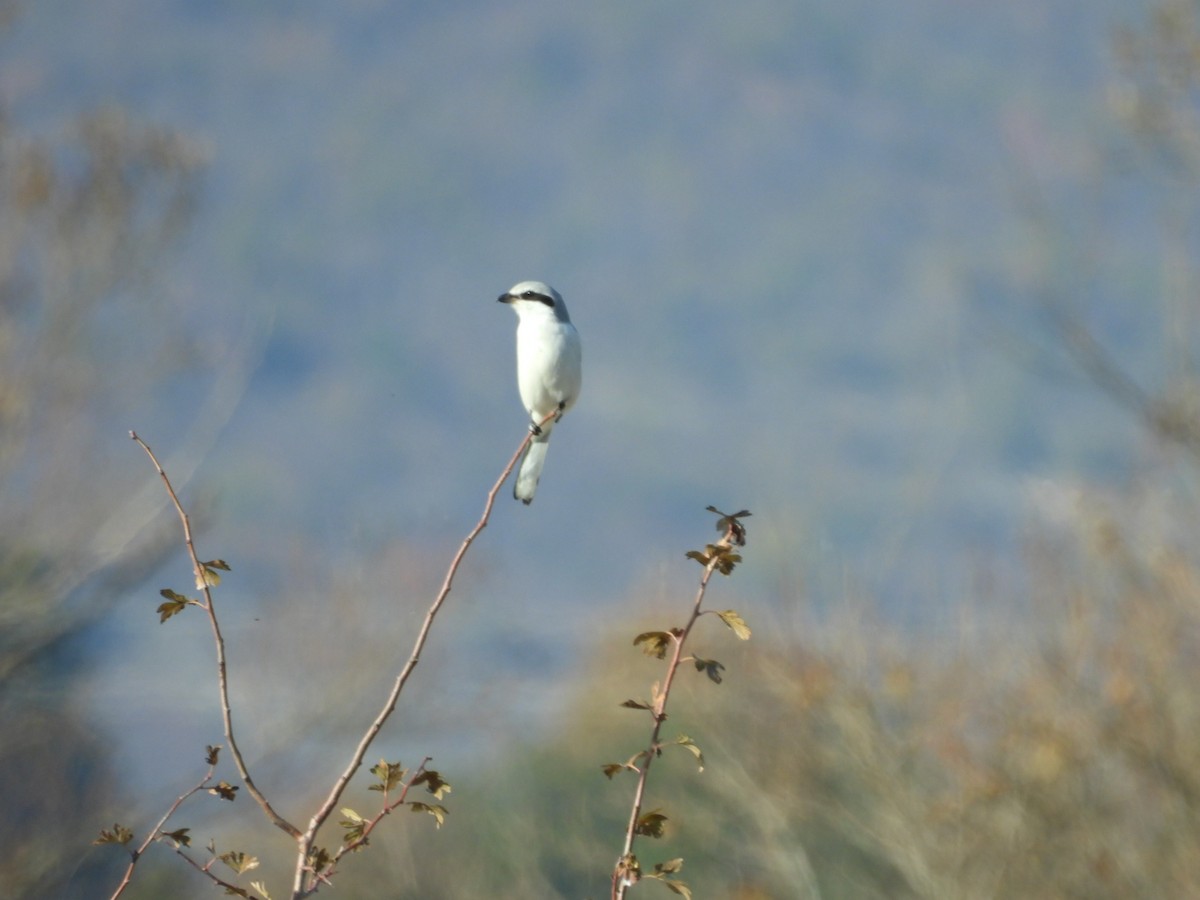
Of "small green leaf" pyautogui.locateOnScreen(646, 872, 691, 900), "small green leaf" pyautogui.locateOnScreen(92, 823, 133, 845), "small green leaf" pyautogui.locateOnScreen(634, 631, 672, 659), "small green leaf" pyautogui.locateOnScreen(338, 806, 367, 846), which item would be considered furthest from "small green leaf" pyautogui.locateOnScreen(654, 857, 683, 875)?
"small green leaf" pyautogui.locateOnScreen(92, 823, 133, 845)

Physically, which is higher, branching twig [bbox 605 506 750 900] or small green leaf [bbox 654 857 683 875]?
branching twig [bbox 605 506 750 900]

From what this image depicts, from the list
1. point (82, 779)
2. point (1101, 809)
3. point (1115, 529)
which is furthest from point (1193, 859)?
point (82, 779)

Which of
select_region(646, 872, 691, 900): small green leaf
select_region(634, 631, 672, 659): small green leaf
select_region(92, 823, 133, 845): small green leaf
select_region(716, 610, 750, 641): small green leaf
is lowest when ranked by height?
select_region(92, 823, 133, 845): small green leaf

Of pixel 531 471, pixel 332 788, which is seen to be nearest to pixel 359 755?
pixel 332 788

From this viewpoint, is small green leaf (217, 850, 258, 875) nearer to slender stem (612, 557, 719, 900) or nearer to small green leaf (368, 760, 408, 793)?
small green leaf (368, 760, 408, 793)

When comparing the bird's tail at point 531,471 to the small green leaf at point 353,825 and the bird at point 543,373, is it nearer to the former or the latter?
the bird at point 543,373

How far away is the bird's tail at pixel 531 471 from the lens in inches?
139

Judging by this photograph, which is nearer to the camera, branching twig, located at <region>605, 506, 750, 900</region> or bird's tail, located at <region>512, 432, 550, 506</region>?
branching twig, located at <region>605, 506, 750, 900</region>

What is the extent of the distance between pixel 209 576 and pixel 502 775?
15071 millimetres

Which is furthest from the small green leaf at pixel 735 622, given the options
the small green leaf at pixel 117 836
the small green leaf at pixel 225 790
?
the small green leaf at pixel 117 836

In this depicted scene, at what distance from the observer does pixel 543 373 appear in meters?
3.64

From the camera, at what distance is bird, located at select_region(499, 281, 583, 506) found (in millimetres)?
3609

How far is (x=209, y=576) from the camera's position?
176 cm

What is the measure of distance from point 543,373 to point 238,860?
208cm
